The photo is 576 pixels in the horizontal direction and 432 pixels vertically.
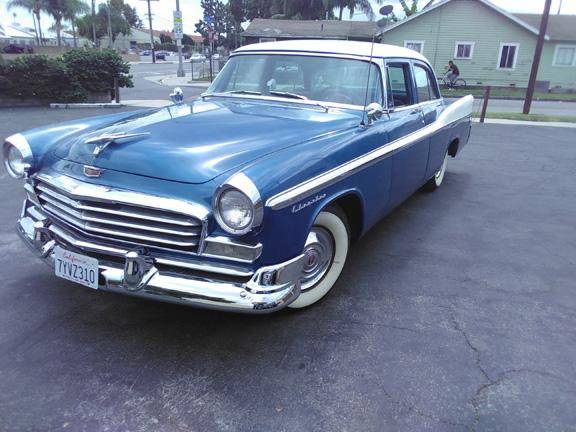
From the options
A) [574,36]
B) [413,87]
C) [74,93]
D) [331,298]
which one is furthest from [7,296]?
[574,36]

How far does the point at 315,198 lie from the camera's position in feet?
8.36

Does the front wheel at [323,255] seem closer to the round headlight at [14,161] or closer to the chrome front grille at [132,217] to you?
the chrome front grille at [132,217]

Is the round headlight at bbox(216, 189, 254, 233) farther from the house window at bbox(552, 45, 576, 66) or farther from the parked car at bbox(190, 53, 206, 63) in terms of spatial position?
the house window at bbox(552, 45, 576, 66)

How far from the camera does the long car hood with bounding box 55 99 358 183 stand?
7.80ft

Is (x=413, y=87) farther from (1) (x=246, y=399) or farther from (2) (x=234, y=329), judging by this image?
A: (1) (x=246, y=399)

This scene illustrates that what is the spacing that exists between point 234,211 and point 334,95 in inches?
68.1

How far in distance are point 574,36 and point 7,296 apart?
28.7 meters

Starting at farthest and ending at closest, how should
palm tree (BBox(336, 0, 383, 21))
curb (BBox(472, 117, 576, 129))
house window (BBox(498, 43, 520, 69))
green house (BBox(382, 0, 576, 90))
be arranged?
1. palm tree (BBox(336, 0, 383, 21))
2. house window (BBox(498, 43, 520, 69))
3. green house (BBox(382, 0, 576, 90))
4. curb (BBox(472, 117, 576, 129))

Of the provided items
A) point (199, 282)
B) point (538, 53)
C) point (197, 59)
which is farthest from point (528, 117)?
point (197, 59)

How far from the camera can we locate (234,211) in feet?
7.16

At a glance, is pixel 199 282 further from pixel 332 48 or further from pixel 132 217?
pixel 332 48

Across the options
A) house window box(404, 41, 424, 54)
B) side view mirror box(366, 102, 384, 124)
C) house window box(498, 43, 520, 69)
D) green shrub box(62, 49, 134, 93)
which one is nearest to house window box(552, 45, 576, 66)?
house window box(498, 43, 520, 69)

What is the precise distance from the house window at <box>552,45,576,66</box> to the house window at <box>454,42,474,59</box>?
14.9ft

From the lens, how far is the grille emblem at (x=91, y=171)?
2436 millimetres
